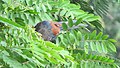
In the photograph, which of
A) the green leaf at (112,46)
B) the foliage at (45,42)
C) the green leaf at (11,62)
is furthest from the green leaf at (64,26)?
the green leaf at (11,62)

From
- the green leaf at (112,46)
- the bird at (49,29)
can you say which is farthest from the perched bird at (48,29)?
the green leaf at (112,46)

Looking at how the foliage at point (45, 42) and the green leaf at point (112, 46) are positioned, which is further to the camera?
the green leaf at point (112, 46)

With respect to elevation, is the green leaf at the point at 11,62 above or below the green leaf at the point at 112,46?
above

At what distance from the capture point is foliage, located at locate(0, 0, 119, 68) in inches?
23.9

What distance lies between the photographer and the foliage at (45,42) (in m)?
0.61

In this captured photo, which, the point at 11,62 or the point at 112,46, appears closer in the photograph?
the point at 11,62

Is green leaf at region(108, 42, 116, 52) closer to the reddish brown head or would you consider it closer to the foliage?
the foliage

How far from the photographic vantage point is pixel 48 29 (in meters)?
0.79

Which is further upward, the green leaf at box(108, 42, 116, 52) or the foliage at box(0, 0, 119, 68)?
the foliage at box(0, 0, 119, 68)

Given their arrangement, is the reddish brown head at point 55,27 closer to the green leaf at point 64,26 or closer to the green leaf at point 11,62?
the green leaf at point 64,26

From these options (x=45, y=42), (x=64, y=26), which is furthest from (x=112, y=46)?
(x=45, y=42)

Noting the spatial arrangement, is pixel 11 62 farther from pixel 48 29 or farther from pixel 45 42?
pixel 48 29

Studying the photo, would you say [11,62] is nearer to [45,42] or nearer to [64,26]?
[45,42]

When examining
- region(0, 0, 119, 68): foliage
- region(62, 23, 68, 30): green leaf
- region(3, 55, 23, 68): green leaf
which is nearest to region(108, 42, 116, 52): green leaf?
region(0, 0, 119, 68): foliage
